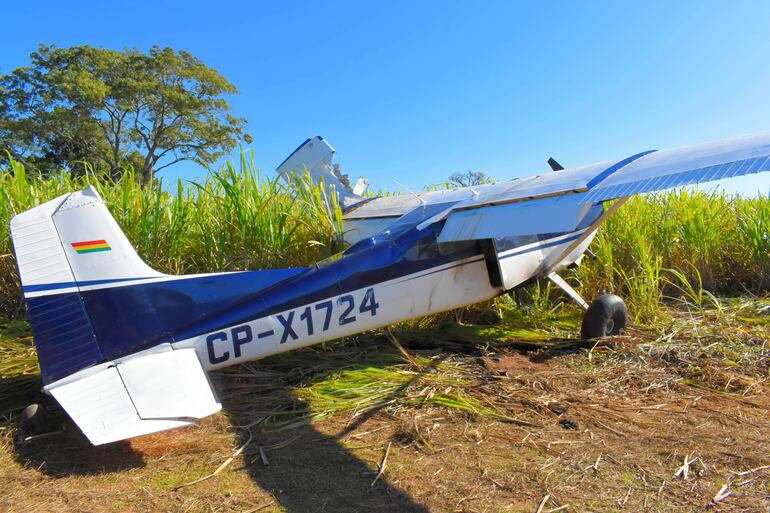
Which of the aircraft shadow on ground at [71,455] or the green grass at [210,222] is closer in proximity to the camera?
the aircraft shadow on ground at [71,455]

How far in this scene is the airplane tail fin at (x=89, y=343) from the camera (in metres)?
2.52

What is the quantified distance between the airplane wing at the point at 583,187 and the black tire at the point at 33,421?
316cm

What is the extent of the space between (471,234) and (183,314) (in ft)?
7.74

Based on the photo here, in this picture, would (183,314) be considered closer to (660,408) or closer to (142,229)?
(142,229)

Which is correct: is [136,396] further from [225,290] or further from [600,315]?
[600,315]

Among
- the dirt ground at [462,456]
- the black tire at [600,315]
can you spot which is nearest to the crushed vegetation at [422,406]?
the dirt ground at [462,456]

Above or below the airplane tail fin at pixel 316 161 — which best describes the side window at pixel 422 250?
below

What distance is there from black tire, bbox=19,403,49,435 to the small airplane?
0.6 inches

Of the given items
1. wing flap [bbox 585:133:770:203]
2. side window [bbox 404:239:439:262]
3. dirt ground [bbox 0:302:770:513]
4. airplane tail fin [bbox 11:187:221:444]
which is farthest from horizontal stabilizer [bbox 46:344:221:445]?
wing flap [bbox 585:133:770:203]

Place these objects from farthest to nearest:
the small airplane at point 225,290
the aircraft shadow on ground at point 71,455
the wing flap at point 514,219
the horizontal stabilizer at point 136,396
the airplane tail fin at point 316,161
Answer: the airplane tail fin at point 316,161 → the wing flap at point 514,219 → the small airplane at point 225,290 → the aircraft shadow on ground at point 71,455 → the horizontal stabilizer at point 136,396

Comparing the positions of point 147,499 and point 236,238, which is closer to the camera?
point 147,499

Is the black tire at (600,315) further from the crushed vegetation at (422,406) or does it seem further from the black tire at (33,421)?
the black tire at (33,421)

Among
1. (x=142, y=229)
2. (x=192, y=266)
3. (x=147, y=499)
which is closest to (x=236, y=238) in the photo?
(x=192, y=266)

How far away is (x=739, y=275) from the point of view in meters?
7.17
